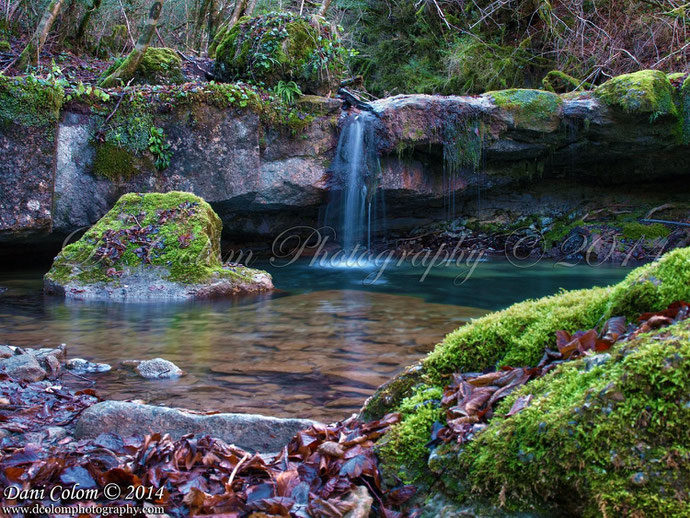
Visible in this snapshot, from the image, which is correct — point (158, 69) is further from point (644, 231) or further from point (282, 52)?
point (644, 231)

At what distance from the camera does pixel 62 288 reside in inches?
324

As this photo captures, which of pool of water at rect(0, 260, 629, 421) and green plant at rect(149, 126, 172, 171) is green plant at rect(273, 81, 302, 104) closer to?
green plant at rect(149, 126, 172, 171)

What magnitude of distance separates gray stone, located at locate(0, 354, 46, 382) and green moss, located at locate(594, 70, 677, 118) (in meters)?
10.9

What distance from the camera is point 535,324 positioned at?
7.50 ft

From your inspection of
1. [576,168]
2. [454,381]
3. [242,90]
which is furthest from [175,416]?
[576,168]

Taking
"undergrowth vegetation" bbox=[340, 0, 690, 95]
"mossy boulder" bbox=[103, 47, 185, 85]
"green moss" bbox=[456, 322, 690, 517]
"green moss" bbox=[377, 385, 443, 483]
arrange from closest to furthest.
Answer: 1. "green moss" bbox=[456, 322, 690, 517]
2. "green moss" bbox=[377, 385, 443, 483]
3. "mossy boulder" bbox=[103, 47, 185, 85]
4. "undergrowth vegetation" bbox=[340, 0, 690, 95]

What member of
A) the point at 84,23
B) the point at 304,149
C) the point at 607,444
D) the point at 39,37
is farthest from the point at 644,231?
the point at 84,23

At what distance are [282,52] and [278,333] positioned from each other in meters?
7.59

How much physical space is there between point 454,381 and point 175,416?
142cm

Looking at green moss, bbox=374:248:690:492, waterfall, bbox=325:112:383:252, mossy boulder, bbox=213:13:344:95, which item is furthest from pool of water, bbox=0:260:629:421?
mossy boulder, bbox=213:13:344:95

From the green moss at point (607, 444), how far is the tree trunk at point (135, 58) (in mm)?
11059

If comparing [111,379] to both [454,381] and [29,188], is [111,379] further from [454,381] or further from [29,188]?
[29,188]

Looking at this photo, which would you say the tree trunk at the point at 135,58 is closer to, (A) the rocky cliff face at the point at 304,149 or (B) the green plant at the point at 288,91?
(A) the rocky cliff face at the point at 304,149

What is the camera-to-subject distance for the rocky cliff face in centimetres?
1005
